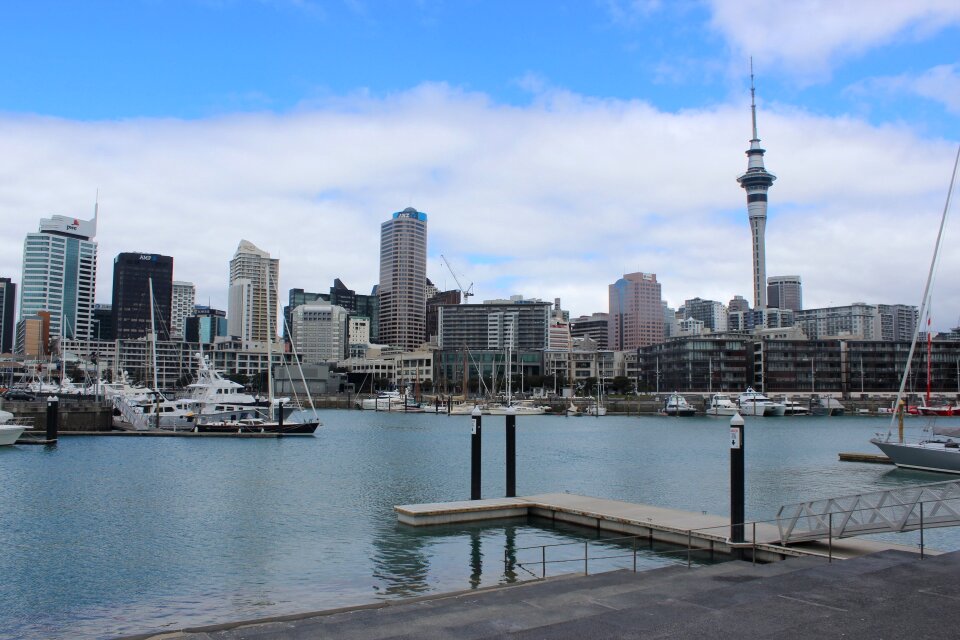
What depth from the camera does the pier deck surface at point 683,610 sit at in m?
13.8

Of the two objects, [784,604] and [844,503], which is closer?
[784,604]

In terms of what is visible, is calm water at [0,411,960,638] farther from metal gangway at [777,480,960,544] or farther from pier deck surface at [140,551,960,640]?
pier deck surface at [140,551,960,640]

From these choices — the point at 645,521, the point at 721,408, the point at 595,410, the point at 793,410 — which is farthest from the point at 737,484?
the point at 793,410

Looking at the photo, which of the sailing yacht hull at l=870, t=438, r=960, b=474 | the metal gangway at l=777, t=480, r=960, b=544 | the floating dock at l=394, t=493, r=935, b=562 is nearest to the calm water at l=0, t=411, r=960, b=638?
the floating dock at l=394, t=493, r=935, b=562

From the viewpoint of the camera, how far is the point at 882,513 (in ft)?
73.2

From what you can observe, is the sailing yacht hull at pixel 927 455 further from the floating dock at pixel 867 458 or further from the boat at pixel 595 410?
the boat at pixel 595 410

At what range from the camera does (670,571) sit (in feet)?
65.2

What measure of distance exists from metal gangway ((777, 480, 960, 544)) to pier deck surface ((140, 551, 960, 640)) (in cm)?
262

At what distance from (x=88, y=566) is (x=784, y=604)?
2232 centimetres

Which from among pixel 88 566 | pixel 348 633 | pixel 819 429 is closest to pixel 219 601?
pixel 88 566

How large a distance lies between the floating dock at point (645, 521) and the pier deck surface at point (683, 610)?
12.8 ft

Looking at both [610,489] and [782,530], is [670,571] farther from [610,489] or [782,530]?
[610,489]

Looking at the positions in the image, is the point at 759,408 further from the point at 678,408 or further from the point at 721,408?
the point at 678,408

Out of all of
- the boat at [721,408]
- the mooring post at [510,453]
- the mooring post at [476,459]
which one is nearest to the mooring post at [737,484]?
the mooring post at [476,459]
